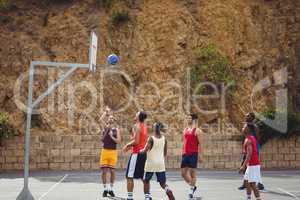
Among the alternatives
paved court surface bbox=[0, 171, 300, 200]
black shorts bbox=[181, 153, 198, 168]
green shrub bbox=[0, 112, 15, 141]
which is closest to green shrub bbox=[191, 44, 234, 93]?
paved court surface bbox=[0, 171, 300, 200]

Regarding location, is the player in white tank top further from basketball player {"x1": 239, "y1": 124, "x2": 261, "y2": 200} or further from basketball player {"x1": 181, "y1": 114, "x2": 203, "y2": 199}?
basketball player {"x1": 239, "y1": 124, "x2": 261, "y2": 200}

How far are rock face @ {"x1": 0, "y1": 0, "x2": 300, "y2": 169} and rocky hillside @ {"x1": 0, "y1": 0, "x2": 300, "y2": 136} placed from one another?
51 mm

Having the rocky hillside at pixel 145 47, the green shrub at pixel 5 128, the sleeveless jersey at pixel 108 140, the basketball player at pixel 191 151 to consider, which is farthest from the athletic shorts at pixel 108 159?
the rocky hillside at pixel 145 47


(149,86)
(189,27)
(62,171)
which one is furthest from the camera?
(189,27)

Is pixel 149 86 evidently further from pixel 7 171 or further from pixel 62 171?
pixel 7 171

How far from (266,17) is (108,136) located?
17.2 m

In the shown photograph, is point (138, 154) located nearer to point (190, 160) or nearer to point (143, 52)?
point (190, 160)

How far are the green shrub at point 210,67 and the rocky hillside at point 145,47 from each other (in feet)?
1.71

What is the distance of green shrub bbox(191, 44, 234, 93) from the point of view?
Answer: 2286cm

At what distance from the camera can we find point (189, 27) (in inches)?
976

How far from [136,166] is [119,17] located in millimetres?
15989

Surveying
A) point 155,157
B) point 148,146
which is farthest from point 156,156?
point 148,146

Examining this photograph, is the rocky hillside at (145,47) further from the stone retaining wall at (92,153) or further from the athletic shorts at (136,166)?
the athletic shorts at (136,166)

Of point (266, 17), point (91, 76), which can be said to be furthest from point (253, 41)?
point (91, 76)
